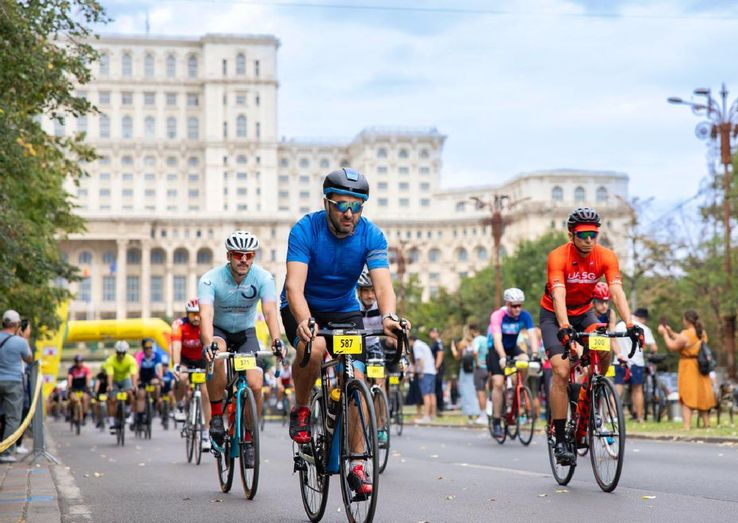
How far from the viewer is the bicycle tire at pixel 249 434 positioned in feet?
31.1

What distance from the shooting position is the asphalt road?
8484 mm

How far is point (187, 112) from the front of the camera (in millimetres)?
178875

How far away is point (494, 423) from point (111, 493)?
702cm

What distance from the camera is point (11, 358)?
15.5 m

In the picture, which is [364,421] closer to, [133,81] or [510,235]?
[510,235]

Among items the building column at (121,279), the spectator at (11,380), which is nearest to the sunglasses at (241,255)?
the spectator at (11,380)

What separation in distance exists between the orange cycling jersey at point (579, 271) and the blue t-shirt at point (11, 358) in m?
7.65

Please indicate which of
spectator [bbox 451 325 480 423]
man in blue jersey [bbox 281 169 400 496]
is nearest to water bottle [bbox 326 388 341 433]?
man in blue jersey [bbox 281 169 400 496]

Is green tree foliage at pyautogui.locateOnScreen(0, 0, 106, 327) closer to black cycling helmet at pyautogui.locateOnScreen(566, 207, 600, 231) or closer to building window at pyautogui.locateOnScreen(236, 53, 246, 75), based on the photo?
black cycling helmet at pyautogui.locateOnScreen(566, 207, 600, 231)

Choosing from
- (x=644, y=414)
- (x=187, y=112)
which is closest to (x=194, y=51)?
(x=187, y=112)

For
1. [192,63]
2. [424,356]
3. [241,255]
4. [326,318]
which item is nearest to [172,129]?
[192,63]

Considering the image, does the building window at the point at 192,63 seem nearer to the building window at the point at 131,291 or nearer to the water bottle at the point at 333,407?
the building window at the point at 131,291

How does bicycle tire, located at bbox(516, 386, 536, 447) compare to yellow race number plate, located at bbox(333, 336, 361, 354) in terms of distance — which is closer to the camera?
yellow race number plate, located at bbox(333, 336, 361, 354)

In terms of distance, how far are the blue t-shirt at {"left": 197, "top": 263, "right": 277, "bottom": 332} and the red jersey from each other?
165 inches
